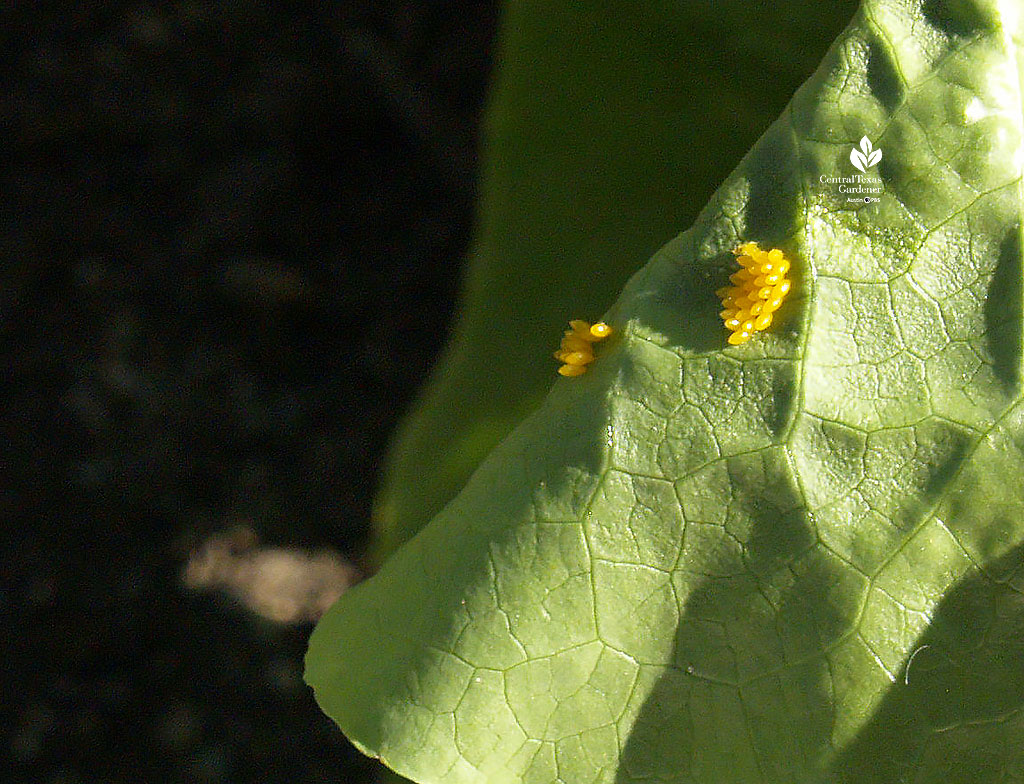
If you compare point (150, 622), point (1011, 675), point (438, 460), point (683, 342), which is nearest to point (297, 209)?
point (150, 622)

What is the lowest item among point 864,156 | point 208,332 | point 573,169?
point 208,332

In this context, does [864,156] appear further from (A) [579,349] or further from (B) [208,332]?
(B) [208,332]

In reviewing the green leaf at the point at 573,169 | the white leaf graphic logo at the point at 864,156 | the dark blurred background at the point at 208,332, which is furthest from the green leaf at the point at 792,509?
the dark blurred background at the point at 208,332

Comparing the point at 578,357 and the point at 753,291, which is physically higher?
the point at 753,291

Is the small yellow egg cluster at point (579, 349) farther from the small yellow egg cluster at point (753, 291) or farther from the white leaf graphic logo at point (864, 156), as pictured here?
the white leaf graphic logo at point (864, 156)

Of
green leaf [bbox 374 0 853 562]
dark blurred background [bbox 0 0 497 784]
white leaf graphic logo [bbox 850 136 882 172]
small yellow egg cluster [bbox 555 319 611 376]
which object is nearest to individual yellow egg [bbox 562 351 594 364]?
small yellow egg cluster [bbox 555 319 611 376]

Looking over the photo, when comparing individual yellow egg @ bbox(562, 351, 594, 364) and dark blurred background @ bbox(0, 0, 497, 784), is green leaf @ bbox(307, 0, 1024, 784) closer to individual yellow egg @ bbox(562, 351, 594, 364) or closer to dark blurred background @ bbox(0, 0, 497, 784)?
individual yellow egg @ bbox(562, 351, 594, 364)

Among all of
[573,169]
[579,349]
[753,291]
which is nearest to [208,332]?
[573,169]
